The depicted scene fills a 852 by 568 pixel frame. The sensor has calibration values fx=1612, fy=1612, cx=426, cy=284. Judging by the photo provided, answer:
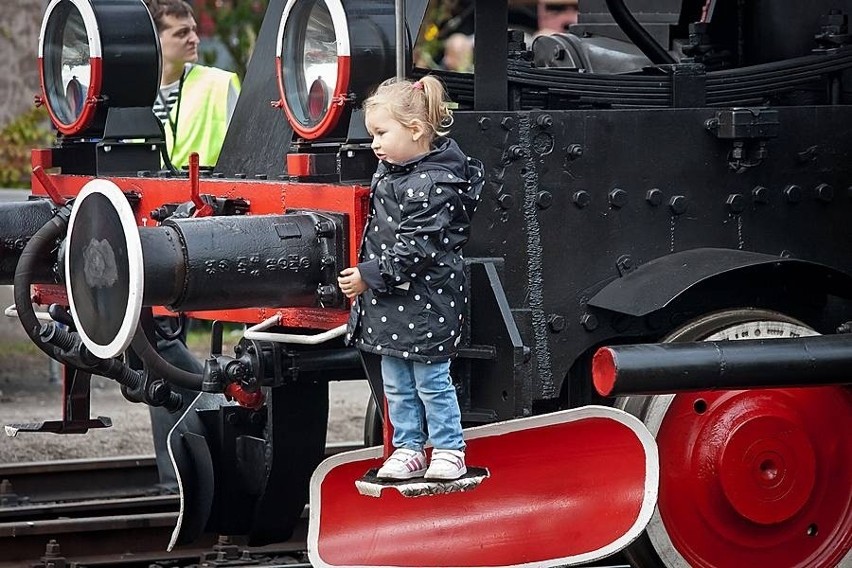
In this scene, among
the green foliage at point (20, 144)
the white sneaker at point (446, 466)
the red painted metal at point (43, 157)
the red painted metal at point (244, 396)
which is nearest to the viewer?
the white sneaker at point (446, 466)

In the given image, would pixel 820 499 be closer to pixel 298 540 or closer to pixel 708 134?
pixel 708 134

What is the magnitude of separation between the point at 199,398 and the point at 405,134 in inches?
61.4

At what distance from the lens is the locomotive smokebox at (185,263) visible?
362 centimetres

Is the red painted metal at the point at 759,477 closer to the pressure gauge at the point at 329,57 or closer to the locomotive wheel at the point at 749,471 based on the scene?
the locomotive wheel at the point at 749,471

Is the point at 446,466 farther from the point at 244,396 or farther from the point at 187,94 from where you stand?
the point at 187,94

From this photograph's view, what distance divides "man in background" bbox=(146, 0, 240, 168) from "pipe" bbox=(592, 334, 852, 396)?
2620 mm

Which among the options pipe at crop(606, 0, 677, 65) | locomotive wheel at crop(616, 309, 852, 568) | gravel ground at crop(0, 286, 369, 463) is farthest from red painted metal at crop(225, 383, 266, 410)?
gravel ground at crop(0, 286, 369, 463)

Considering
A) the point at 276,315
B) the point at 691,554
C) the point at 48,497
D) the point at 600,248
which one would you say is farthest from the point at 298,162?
the point at 48,497

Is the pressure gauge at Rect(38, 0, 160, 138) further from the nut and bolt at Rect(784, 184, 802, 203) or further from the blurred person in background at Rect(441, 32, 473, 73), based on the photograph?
the blurred person in background at Rect(441, 32, 473, 73)

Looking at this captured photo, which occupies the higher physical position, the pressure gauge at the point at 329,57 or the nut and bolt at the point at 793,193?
the pressure gauge at the point at 329,57

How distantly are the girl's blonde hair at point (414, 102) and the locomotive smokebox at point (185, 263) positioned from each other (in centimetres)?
32

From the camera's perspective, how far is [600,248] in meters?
4.02

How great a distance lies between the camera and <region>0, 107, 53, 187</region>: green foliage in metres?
10.8

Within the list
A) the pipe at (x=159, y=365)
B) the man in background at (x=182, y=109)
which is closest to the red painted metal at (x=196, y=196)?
the pipe at (x=159, y=365)
